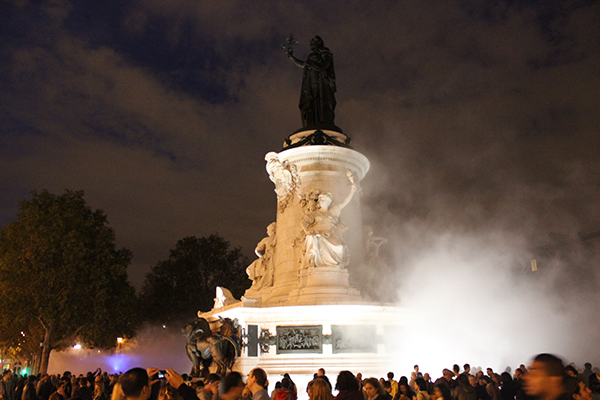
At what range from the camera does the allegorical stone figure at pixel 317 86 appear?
20.4 m

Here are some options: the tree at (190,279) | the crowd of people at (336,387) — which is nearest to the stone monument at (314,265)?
the crowd of people at (336,387)

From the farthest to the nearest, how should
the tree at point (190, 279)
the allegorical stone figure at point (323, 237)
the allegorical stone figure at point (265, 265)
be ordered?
the tree at point (190, 279)
the allegorical stone figure at point (265, 265)
the allegorical stone figure at point (323, 237)

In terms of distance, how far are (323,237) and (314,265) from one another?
3.06 feet

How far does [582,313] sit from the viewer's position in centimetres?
2303

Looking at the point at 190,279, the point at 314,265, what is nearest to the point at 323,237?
the point at 314,265

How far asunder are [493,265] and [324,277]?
38.2 feet

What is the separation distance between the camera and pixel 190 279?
4656 centimetres

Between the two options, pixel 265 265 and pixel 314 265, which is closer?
pixel 314 265

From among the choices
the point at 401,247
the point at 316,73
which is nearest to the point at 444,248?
the point at 401,247

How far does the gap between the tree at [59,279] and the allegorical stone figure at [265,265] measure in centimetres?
1571

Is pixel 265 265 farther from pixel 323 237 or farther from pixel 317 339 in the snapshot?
pixel 317 339

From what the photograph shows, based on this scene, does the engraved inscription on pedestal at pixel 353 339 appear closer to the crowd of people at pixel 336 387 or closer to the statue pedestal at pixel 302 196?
the statue pedestal at pixel 302 196

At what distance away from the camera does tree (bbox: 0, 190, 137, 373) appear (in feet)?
92.5

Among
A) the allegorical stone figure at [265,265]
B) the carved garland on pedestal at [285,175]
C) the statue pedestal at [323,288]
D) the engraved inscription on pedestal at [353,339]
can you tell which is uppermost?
the carved garland on pedestal at [285,175]
